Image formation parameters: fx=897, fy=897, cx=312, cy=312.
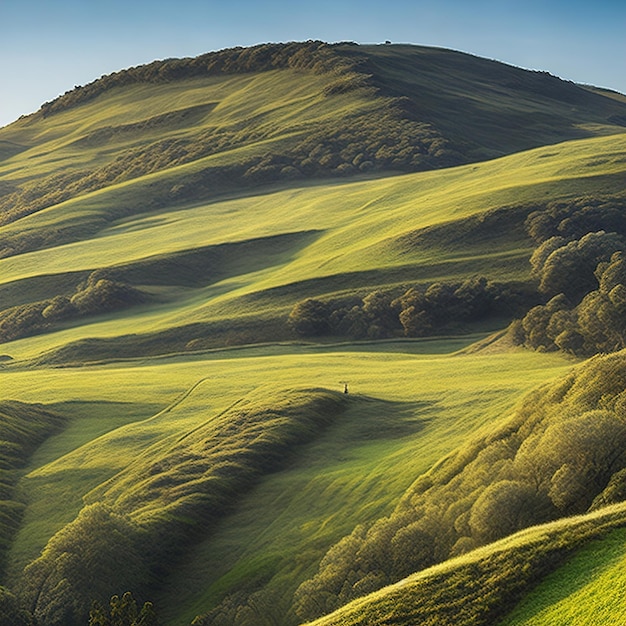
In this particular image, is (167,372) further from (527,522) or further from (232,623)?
(527,522)

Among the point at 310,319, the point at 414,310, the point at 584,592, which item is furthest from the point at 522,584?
the point at 310,319

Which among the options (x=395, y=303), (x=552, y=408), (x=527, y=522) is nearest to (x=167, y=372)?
(x=395, y=303)

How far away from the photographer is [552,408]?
141ft

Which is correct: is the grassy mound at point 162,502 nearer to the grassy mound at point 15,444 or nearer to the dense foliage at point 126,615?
the dense foliage at point 126,615

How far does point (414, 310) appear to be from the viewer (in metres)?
102

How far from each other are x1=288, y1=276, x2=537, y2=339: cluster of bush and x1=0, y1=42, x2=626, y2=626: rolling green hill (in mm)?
277

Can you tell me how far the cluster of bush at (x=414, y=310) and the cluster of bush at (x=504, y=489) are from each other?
5398 centimetres

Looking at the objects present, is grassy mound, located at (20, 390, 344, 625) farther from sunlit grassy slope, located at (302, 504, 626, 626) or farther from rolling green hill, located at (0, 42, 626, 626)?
sunlit grassy slope, located at (302, 504, 626, 626)

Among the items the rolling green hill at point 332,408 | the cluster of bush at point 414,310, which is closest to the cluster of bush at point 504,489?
the rolling green hill at point 332,408

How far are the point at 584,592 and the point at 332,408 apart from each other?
4053cm

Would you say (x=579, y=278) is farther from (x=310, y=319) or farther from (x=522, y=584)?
(x=522, y=584)

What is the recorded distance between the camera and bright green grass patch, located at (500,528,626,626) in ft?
73.7

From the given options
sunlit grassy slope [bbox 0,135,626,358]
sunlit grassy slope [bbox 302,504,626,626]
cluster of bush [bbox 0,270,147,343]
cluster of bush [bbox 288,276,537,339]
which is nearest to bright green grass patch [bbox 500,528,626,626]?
sunlit grassy slope [bbox 302,504,626,626]

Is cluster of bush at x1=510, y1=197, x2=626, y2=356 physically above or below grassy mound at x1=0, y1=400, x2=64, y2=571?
above
